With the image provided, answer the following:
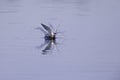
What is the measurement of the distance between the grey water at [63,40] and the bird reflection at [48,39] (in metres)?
0.02

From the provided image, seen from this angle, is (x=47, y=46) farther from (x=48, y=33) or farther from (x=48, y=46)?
(x=48, y=33)

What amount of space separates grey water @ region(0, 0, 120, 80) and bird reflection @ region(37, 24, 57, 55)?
0.02 m

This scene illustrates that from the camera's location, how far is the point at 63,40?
228cm

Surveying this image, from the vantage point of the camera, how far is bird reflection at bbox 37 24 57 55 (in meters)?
2.17

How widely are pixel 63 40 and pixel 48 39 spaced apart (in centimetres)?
8

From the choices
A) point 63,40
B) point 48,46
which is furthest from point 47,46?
point 63,40

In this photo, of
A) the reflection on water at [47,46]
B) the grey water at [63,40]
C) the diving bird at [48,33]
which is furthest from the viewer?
the diving bird at [48,33]

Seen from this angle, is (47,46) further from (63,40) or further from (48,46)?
(63,40)

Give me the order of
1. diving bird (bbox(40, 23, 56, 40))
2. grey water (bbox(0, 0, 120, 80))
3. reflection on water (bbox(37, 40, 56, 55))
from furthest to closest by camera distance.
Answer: diving bird (bbox(40, 23, 56, 40)), reflection on water (bbox(37, 40, 56, 55)), grey water (bbox(0, 0, 120, 80))

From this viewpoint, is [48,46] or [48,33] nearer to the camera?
[48,46]

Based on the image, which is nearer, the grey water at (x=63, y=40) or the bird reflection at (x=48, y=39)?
the grey water at (x=63, y=40)

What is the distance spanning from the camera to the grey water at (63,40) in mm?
1957

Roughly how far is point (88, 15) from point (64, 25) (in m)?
0.27

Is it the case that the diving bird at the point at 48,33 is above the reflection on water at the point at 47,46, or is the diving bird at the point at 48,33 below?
above
